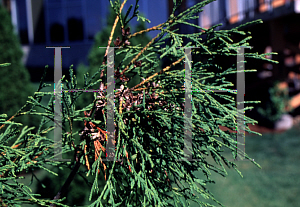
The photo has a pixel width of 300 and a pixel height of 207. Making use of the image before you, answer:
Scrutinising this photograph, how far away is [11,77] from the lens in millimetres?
8281

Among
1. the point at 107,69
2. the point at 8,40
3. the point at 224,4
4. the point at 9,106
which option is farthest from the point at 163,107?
the point at 224,4

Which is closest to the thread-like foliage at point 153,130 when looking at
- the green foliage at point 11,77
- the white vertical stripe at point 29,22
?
the green foliage at point 11,77

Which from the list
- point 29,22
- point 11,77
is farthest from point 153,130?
point 29,22

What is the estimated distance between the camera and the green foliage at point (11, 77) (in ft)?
26.3

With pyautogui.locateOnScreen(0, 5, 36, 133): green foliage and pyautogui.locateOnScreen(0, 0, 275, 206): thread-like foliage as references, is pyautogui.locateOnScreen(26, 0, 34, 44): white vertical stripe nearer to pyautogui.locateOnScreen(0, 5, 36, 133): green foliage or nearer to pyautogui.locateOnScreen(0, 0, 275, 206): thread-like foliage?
pyautogui.locateOnScreen(0, 5, 36, 133): green foliage

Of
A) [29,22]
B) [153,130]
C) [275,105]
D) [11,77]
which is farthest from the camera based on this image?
[29,22]

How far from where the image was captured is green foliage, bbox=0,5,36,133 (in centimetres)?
802

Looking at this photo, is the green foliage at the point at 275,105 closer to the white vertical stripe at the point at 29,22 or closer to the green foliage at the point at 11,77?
the green foliage at the point at 11,77

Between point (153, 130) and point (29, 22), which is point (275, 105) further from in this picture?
point (29, 22)

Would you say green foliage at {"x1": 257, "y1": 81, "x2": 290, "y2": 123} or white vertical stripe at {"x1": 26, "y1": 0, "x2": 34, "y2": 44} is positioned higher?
white vertical stripe at {"x1": 26, "y1": 0, "x2": 34, "y2": 44}

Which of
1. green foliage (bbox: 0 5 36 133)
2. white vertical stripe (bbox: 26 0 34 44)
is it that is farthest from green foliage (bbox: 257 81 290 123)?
white vertical stripe (bbox: 26 0 34 44)

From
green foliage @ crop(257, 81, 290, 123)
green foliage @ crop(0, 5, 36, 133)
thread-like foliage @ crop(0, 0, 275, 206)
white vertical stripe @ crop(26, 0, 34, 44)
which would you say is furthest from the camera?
white vertical stripe @ crop(26, 0, 34, 44)

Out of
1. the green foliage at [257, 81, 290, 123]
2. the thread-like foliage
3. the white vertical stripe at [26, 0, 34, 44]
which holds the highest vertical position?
the white vertical stripe at [26, 0, 34, 44]

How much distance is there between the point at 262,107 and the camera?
38.0 ft
